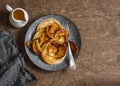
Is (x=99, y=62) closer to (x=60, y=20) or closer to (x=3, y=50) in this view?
(x=60, y=20)

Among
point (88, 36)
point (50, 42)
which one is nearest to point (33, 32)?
point (50, 42)

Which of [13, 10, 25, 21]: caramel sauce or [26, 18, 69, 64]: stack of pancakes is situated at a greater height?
[13, 10, 25, 21]: caramel sauce

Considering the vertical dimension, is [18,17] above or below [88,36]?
above

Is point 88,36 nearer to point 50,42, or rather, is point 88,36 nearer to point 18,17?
point 50,42

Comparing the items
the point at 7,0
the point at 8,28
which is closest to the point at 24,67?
the point at 8,28
